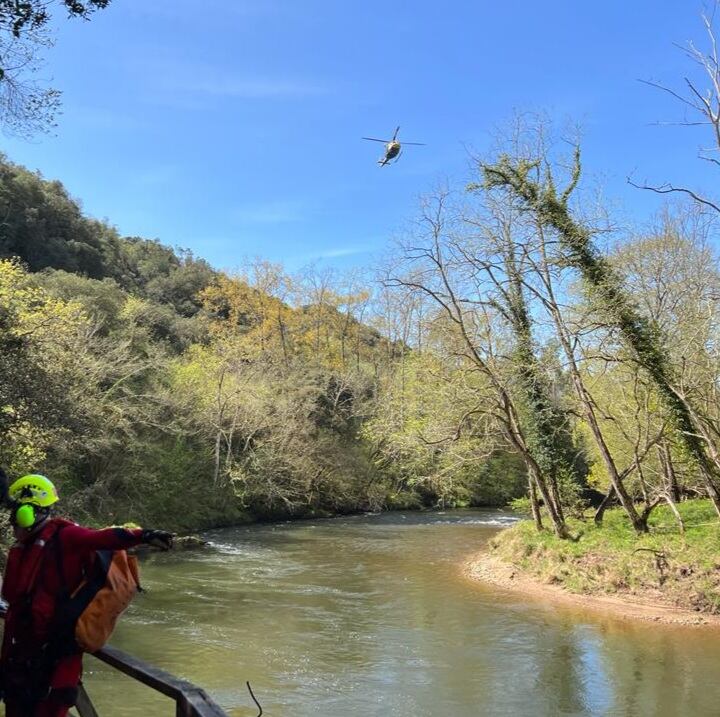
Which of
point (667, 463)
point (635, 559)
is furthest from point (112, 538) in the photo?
point (667, 463)

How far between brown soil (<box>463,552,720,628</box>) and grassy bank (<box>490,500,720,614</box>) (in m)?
0.19

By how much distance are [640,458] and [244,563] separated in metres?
12.4

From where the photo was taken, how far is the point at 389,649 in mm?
11617

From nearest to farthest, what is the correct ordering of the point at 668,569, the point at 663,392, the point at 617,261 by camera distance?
the point at 668,569 < the point at 663,392 < the point at 617,261

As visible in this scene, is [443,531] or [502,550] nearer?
[502,550]

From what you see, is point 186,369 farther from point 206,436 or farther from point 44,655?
point 44,655

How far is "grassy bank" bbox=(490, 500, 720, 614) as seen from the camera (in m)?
14.5

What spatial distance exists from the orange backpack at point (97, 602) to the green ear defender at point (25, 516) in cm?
15

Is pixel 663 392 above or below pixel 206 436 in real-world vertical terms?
above

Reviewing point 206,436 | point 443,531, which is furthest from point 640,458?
point 206,436

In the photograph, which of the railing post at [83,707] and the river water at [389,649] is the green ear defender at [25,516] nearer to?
the railing post at [83,707]

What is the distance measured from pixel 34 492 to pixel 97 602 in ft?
2.24

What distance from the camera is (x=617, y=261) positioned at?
1916cm

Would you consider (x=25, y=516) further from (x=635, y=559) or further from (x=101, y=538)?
(x=635, y=559)
